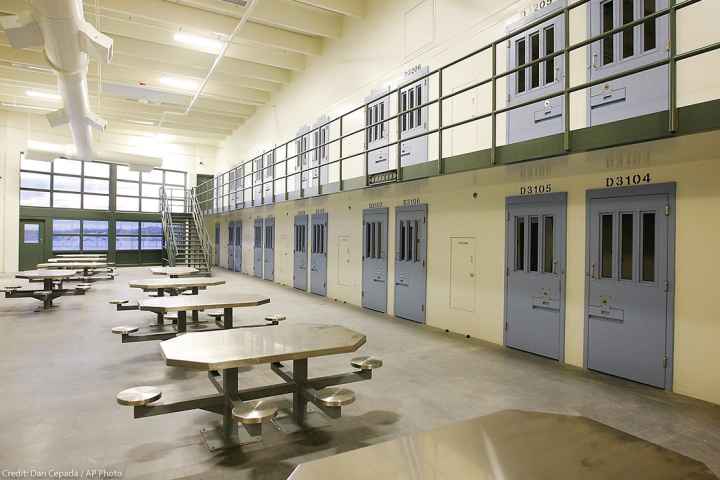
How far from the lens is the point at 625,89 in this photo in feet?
14.4

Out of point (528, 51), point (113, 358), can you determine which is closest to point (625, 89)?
point (528, 51)

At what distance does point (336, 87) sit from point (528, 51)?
5264 millimetres

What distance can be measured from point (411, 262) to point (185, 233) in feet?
38.9

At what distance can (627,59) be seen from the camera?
4285mm

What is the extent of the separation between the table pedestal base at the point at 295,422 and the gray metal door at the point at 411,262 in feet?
12.6

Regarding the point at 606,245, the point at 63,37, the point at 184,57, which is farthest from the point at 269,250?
the point at 606,245

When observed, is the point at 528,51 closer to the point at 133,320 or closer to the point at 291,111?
the point at 133,320

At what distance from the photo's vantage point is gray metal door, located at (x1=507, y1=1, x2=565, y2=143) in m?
4.96

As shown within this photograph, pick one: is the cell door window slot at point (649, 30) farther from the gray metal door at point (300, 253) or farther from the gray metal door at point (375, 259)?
the gray metal door at point (300, 253)

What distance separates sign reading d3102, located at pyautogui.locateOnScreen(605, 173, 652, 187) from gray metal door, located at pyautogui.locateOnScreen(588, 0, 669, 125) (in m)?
0.63

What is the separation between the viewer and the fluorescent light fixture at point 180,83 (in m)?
11.8

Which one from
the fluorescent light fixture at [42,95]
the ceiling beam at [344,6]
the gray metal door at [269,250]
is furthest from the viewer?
the gray metal door at [269,250]

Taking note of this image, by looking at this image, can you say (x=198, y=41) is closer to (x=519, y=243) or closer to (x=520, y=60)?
(x=520, y=60)

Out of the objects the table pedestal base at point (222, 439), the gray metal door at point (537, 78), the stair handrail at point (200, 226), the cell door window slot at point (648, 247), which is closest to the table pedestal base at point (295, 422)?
the table pedestal base at point (222, 439)
